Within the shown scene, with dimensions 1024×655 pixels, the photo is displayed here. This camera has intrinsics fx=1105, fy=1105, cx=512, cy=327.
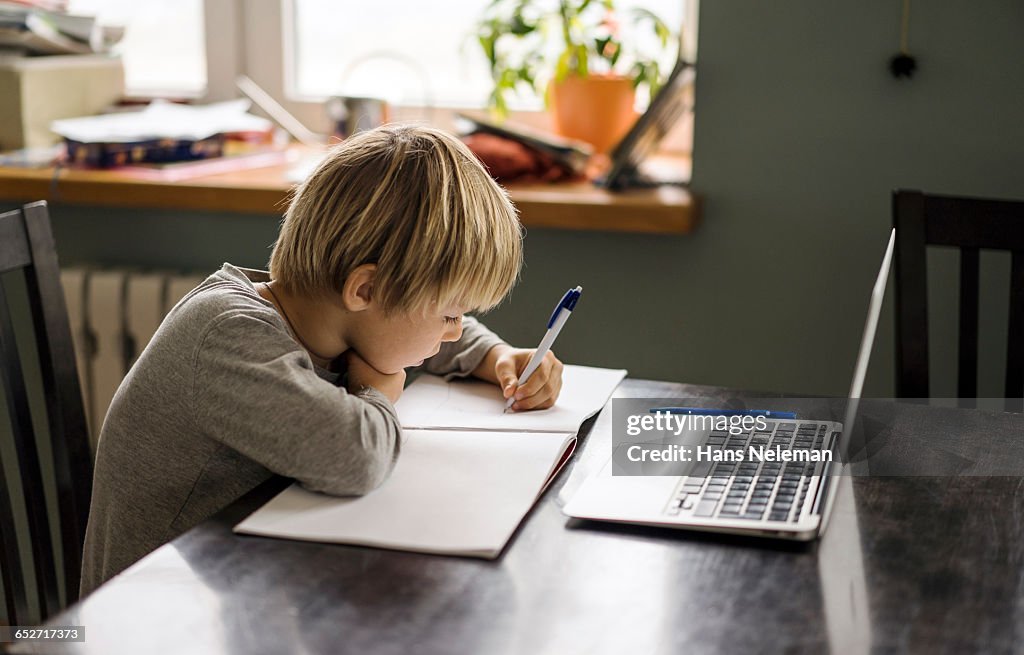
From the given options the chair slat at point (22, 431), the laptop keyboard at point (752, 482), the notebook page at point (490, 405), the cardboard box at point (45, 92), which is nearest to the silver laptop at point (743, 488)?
the laptop keyboard at point (752, 482)

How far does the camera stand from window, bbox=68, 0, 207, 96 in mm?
2408

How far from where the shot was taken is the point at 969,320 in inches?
54.8

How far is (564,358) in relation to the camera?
201cm

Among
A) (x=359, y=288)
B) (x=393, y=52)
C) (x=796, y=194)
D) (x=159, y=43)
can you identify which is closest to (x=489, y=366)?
(x=359, y=288)

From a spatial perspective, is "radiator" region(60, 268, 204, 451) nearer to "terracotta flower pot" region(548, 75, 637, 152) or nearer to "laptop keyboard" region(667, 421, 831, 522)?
"terracotta flower pot" region(548, 75, 637, 152)

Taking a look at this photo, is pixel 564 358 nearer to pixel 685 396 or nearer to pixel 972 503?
pixel 685 396

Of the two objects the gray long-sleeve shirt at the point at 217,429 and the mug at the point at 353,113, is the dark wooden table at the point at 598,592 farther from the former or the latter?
the mug at the point at 353,113

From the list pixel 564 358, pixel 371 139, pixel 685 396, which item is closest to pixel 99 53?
pixel 564 358

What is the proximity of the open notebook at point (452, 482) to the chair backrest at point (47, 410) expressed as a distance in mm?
384

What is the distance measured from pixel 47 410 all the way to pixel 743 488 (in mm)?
765

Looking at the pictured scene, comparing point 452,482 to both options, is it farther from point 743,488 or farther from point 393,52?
point 393,52

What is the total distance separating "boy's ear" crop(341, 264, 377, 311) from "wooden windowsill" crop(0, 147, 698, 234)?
82 cm

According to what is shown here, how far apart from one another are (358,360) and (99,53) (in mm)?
1499

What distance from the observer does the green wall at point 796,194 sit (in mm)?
1719
